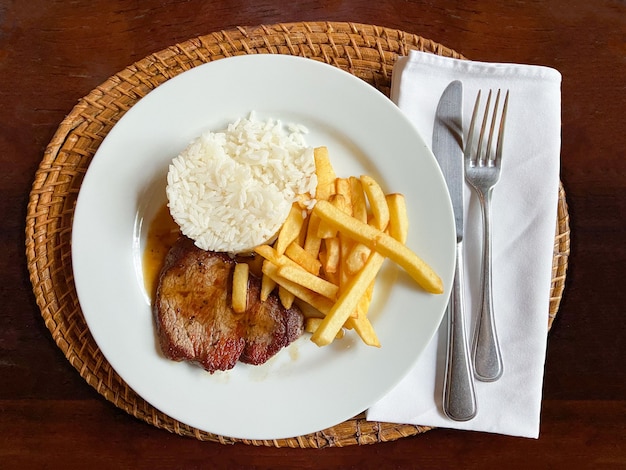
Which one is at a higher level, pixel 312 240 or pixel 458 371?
pixel 312 240

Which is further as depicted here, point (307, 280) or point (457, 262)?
point (457, 262)

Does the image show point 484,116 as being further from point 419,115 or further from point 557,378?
point 557,378

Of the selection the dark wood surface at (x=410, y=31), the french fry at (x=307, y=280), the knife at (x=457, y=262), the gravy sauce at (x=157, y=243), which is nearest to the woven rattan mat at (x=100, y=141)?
the dark wood surface at (x=410, y=31)

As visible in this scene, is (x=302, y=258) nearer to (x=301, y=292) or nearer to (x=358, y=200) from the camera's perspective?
(x=301, y=292)

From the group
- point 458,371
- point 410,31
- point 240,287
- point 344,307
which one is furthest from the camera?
point 410,31

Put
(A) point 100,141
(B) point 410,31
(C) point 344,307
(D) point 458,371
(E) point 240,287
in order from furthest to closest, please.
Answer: (B) point 410,31, (A) point 100,141, (D) point 458,371, (E) point 240,287, (C) point 344,307

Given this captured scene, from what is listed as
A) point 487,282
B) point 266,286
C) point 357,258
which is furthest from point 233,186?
point 487,282

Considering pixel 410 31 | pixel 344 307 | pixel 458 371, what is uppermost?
pixel 410 31

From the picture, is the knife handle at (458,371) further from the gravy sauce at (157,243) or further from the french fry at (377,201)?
the gravy sauce at (157,243)
